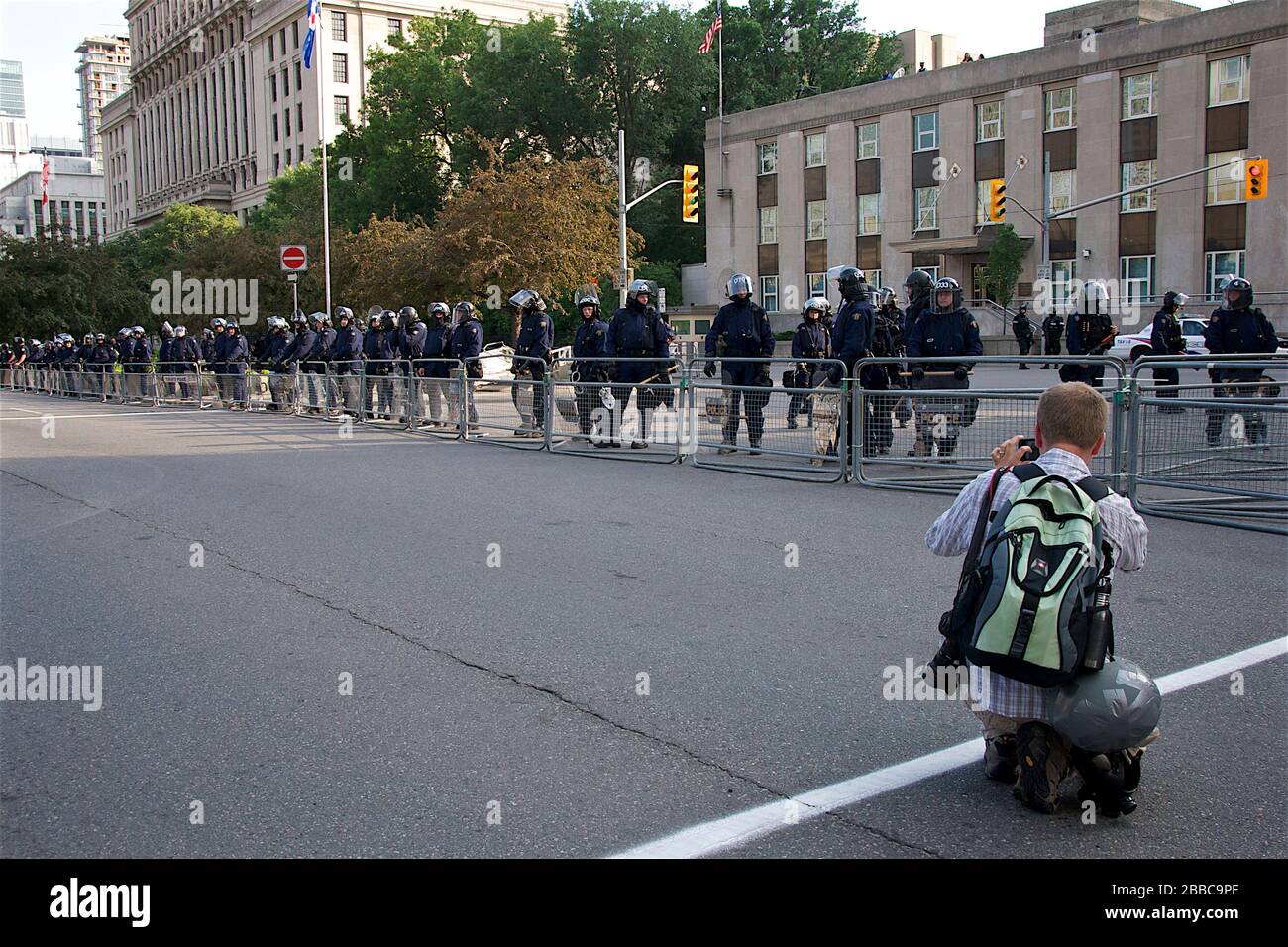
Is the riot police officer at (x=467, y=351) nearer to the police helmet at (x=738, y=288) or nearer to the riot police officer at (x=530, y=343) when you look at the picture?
the riot police officer at (x=530, y=343)

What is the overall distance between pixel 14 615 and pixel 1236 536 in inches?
328

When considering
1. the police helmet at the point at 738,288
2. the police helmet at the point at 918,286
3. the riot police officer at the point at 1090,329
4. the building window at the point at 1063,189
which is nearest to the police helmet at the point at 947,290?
the police helmet at the point at 918,286

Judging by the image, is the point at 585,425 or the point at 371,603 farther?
the point at 585,425

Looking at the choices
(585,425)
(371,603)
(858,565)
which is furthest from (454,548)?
(585,425)

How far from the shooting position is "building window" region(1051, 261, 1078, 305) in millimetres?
48812

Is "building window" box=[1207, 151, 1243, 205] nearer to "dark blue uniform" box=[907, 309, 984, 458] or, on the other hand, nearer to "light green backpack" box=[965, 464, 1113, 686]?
"dark blue uniform" box=[907, 309, 984, 458]

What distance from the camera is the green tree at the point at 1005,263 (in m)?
48.5

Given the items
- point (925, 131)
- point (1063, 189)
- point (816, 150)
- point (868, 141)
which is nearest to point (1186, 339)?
point (1063, 189)

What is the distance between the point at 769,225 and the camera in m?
62.0

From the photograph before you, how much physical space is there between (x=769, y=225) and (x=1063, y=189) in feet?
54.1

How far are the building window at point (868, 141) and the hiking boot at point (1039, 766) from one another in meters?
55.3

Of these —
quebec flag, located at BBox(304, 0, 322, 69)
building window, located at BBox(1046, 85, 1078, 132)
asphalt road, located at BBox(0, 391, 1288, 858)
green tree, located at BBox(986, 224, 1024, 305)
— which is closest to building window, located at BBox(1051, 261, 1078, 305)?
green tree, located at BBox(986, 224, 1024, 305)
